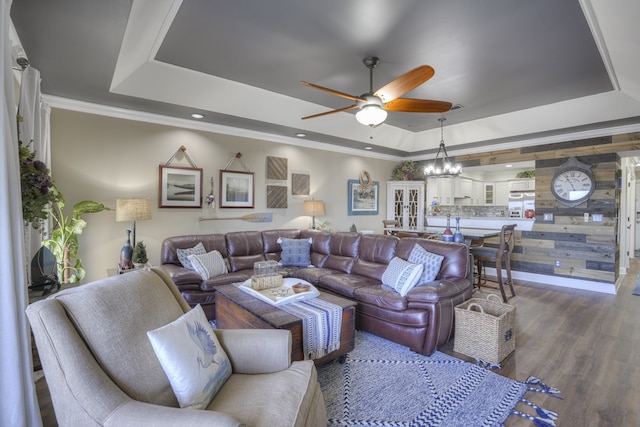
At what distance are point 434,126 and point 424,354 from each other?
447 cm

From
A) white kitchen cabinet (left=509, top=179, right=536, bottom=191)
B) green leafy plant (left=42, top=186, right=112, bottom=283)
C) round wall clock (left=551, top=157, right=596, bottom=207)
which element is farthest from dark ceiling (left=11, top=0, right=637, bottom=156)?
white kitchen cabinet (left=509, top=179, right=536, bottom=191)

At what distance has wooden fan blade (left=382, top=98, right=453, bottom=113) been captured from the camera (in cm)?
291

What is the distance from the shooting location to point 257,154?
5.30 metres

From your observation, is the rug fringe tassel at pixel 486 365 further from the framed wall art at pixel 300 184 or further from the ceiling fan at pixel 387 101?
the framed wall art at pixel 300 184

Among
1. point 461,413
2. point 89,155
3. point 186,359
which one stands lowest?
point 461,413

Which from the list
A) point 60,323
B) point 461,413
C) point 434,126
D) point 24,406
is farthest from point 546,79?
point 24,406

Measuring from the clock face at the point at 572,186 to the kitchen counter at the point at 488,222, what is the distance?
616mm

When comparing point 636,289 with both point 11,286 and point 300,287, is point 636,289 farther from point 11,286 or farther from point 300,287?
point 11,286

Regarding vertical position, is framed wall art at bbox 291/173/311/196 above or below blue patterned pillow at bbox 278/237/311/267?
above

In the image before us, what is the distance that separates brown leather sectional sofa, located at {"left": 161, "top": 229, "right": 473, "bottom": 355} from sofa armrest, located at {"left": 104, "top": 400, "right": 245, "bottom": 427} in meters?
2.22

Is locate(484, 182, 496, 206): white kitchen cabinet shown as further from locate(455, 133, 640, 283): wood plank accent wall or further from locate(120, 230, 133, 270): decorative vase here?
locate(120, 230, 133, 270): decorative vase

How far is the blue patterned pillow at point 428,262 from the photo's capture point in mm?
3236

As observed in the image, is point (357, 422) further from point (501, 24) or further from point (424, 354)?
point (501, 24)

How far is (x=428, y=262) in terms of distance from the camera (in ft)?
10.8
